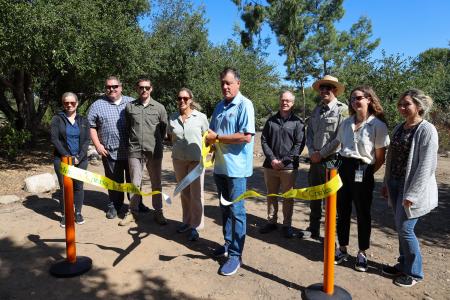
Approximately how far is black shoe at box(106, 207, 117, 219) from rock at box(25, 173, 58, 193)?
211 centimetres

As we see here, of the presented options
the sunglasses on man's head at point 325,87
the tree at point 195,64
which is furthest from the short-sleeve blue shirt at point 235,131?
the tree at point 195,64

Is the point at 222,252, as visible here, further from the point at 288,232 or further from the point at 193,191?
the point at 288,232

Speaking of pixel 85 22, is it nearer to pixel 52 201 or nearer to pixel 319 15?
pixel 52 201

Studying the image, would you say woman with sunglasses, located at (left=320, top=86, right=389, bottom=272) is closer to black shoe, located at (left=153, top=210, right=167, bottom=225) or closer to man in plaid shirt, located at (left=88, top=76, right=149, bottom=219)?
black shoe, located at (left=153, top=210, right=167, bottom=225)

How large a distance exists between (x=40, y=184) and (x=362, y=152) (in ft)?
19.3

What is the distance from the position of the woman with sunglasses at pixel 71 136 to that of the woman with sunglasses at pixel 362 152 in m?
3.46

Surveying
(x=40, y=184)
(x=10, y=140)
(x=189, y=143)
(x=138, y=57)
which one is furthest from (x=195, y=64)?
(x=189, y=143)

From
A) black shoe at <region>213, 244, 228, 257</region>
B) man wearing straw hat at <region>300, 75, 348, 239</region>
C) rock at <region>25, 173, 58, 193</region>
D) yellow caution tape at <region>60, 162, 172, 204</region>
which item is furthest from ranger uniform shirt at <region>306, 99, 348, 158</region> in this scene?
rock at <region>25, 173, 58, 193</region>

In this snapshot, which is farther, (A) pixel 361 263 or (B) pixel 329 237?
(A) pixel 361 263

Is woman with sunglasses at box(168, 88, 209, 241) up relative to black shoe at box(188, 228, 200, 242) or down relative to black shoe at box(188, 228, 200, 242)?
up

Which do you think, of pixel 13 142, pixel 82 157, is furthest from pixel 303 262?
pixel 13 142

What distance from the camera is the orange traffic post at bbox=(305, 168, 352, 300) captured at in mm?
2955

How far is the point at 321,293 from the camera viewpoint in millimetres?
3129

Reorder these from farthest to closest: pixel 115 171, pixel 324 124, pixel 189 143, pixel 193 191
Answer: pixel 115 171 → pixel 193 191 → pixel 189 143 → pixel 324 124
